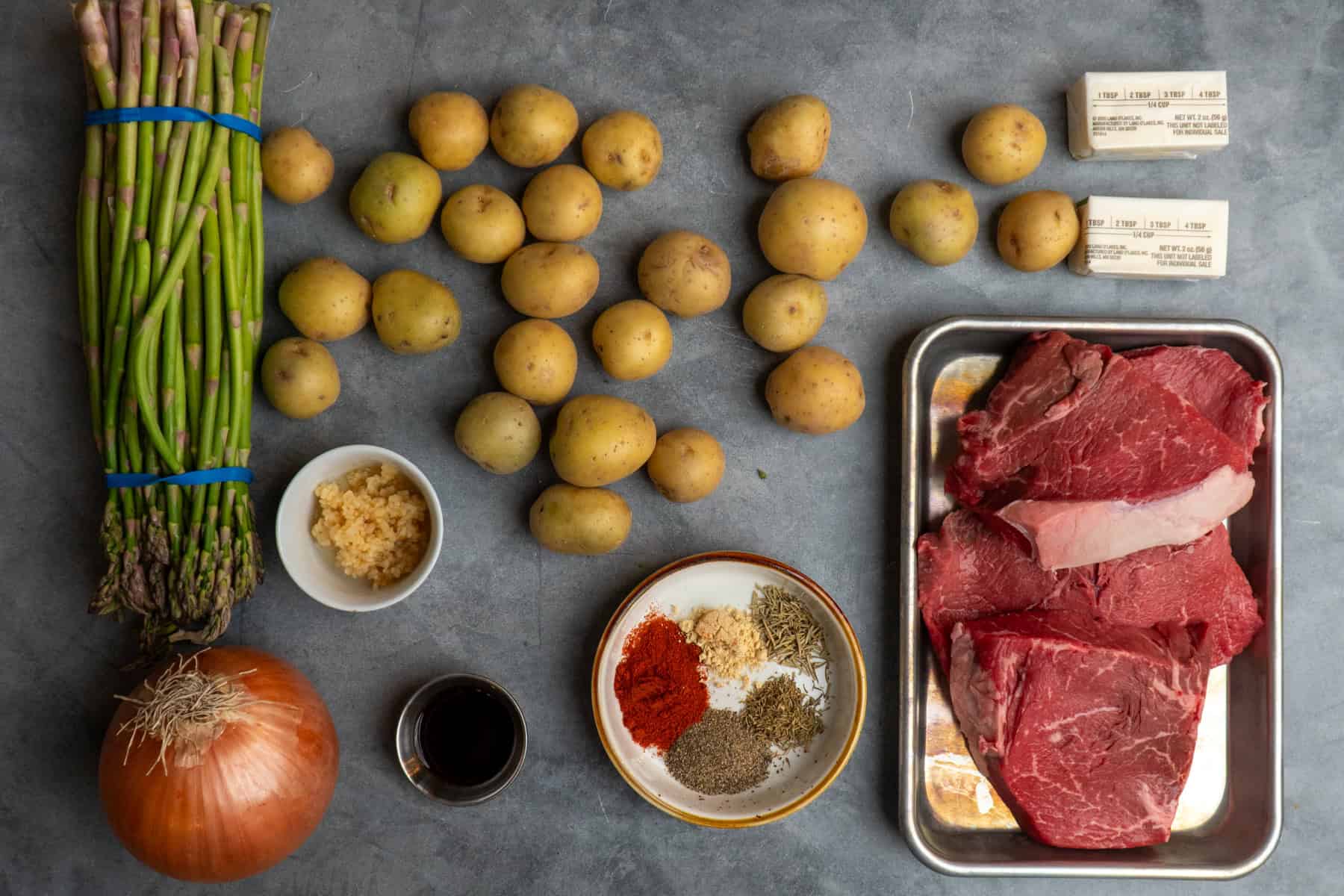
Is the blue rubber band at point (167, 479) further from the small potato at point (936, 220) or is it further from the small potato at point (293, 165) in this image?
the small potato at point (936, 220)

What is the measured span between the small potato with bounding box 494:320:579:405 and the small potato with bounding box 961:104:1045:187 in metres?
0.89

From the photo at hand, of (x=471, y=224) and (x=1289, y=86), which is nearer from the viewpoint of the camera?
(x=471, y=224)

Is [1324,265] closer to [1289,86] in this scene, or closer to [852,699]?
[1289,86]

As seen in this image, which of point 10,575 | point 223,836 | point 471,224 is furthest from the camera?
point 10,575

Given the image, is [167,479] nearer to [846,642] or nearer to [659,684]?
[659,684]

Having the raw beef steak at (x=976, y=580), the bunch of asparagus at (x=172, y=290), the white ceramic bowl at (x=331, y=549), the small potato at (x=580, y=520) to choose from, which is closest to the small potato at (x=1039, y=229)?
the raw beef steak at (x=976, y=580)

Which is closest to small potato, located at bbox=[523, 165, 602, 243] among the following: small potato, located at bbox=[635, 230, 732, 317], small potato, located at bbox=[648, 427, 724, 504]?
small potato, located at bbox=[635, 230, 732, 317]

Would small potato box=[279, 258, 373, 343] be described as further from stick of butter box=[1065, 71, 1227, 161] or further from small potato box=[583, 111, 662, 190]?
stick of butter box=[1065, 71, 1227, 161]

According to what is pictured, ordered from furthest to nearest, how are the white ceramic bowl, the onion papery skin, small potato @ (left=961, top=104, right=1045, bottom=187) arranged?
small potato @ (left=961, top=104, right=1045, bottom=187), the white ceramic bowl, the onion papery skin

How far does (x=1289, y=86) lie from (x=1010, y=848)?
1.67 meters

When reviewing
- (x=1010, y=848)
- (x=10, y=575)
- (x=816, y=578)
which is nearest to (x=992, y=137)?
(x=816, y=578)

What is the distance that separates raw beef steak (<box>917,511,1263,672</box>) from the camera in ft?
5.70

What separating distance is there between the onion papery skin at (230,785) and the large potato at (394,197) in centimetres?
84

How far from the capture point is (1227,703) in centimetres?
183
